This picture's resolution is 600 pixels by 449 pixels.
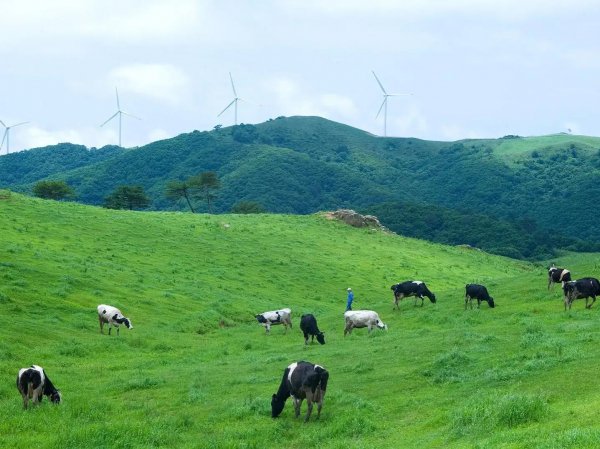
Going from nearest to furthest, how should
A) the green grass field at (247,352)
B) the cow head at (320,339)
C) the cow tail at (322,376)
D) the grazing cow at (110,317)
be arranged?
the green grass field at (247,352) → the cow tail at (322,376) → the cow head at (320,339) → the grazing cow at (110,317)

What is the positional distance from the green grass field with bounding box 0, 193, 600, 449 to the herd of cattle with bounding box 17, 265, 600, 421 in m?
0.52

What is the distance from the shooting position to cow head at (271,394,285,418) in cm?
2130

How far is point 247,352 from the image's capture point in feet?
116

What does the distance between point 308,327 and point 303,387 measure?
13.7 m

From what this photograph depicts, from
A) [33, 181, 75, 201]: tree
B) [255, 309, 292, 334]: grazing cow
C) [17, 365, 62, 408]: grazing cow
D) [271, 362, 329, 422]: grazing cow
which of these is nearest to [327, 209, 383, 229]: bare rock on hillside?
[33, 181, 75, 201]: tree

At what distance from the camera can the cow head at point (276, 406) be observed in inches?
838

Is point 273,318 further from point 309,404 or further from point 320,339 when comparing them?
point 309,404

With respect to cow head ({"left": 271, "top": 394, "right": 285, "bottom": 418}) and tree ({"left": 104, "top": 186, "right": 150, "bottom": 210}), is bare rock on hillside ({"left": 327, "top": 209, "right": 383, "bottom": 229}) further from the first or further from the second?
cow head ({"left": 271, "top": 394, "right": 285, "bottom": 418})

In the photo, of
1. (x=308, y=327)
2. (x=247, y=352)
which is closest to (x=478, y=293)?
(x=308, y=327)

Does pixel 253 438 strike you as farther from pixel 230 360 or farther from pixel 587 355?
pixel 230 360

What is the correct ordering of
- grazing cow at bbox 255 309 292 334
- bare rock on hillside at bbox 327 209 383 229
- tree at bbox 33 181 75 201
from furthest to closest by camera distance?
tree at bbox 33 181 75 201
bare rock on hillside at bbox 327 209 383 229
grazing cow at bbox 255 309 292 334

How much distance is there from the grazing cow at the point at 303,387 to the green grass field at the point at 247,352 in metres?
0.41

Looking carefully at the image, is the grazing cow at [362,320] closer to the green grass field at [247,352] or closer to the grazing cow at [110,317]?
the green grass field at [247,352]

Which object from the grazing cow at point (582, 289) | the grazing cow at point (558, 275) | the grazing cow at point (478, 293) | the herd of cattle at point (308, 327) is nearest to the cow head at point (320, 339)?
the herd of cattle at point (308, 327)
